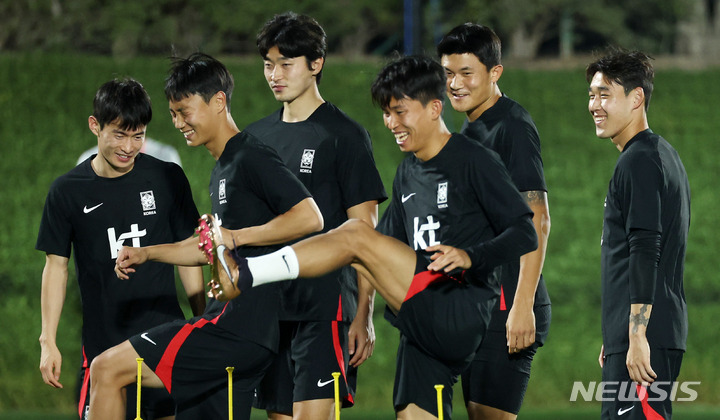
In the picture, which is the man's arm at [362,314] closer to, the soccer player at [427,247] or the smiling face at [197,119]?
the soccer player at [427,247]

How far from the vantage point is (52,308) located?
4551mm

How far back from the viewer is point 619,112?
164 inches

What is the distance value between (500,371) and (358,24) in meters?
16.9

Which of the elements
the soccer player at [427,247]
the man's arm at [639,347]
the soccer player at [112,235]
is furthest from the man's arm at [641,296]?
the soccer player at [112,235]

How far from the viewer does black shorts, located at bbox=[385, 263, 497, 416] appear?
12.9 ft

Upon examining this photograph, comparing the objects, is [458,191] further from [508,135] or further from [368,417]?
[368,417]

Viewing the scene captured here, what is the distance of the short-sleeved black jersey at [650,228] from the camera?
12.9 feet

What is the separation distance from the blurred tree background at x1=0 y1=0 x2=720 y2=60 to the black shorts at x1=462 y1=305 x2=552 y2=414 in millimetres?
9031

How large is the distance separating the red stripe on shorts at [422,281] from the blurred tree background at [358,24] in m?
9.44

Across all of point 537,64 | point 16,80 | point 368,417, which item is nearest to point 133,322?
point 368,417

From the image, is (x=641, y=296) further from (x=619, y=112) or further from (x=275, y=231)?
(x=275, y=231)

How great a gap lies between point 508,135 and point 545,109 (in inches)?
518

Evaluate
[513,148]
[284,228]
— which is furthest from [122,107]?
[513,148]

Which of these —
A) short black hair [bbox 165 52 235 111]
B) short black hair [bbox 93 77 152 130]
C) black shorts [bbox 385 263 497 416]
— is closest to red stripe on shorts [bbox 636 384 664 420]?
black shorts [bbox 385 263 497 416]
